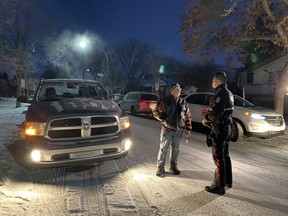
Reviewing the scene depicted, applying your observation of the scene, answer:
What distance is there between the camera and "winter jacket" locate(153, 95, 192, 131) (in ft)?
20.1

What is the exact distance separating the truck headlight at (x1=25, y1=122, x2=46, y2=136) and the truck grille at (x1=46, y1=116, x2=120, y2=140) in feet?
0.39

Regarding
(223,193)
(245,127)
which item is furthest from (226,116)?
(245,127)

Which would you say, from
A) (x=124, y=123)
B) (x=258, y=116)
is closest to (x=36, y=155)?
(x=124, y=123)

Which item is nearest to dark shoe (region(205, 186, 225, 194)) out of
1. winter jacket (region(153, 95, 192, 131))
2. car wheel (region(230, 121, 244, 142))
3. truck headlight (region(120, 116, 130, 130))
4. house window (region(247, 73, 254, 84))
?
winter jacket (region(153, 95, 192, 131))

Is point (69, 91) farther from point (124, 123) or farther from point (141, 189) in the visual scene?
point (141, 189)

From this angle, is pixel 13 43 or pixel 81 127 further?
pixel 13 43

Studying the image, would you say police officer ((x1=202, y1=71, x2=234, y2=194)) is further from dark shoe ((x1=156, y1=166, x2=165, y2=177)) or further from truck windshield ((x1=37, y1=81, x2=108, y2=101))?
truck windshield ((x1=37, y1=81, x2=108, y2=101))

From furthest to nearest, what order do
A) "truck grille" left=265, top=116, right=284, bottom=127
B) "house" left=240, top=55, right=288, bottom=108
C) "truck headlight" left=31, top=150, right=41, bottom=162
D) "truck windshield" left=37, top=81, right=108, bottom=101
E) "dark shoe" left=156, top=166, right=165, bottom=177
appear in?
"house" left=240, top=55, right=288, bottom=108 < "truck grille" left=265, top=116, right=284, bottom=127 < "truck windshield" left=37, top=81, right=108, bottom=101 < "dark shoe" left=156, top=166, right=165, bottom=177 < "truck headlight" left=31, top=150, right=41, bottom=162

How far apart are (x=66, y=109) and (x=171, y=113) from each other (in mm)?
1966

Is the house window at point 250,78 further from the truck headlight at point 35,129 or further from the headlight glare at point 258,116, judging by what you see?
the truck headlight at point 35,129

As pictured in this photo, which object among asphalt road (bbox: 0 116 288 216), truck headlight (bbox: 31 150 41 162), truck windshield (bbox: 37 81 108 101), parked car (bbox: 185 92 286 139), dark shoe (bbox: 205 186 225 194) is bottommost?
asphalt road (bbox: 0 116 288 216)

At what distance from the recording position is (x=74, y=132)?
19.3 feet

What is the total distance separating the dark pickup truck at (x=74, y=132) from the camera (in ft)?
18.6

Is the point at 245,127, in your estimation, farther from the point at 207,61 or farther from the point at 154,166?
the point at 207,61
